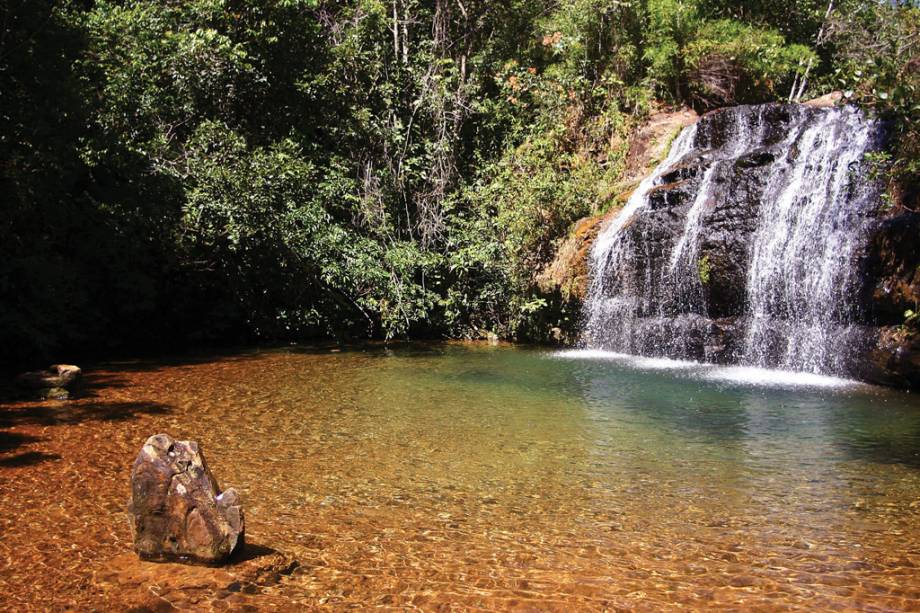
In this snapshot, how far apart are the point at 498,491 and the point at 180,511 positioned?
7.73 feet

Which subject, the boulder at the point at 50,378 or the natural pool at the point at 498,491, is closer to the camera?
the natural pool at the point at 498,491

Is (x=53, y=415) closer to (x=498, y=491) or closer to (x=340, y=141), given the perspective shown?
(x=498, y=491)

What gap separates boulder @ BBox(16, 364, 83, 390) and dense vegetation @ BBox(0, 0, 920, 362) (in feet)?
3.81

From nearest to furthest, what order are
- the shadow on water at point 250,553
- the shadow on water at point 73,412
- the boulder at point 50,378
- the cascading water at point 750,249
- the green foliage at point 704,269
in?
the shadow on water at point 250,553, the shadow on water at point 73,412, the boulder at point 50,378, the cascading water at point 750,249, the green foliage at point 704,269

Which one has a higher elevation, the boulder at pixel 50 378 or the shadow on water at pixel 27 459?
the boulder at pixel 50 378

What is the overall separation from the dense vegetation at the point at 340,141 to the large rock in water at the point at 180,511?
22.9ft

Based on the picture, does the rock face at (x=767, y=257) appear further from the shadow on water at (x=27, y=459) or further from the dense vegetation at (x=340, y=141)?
the shadow on water at (x=27, y=459)

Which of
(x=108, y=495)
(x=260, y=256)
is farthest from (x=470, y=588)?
(x=260, y=256)

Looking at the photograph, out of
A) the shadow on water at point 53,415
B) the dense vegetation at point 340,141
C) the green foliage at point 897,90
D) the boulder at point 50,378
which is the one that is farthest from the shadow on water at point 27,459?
the green foliage at point 897,90

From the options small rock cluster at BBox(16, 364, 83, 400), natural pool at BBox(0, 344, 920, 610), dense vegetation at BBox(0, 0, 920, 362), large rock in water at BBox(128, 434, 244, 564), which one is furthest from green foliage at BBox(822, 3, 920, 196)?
small rock cluster at BBox(16, 364, 83, 400)

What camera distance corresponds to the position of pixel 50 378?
28.3ft

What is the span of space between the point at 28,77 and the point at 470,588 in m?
9.15

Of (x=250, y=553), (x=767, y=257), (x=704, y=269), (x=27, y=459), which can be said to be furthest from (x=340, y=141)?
(x=250, y=553)

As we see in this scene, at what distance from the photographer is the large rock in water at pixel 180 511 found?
3.93 m
